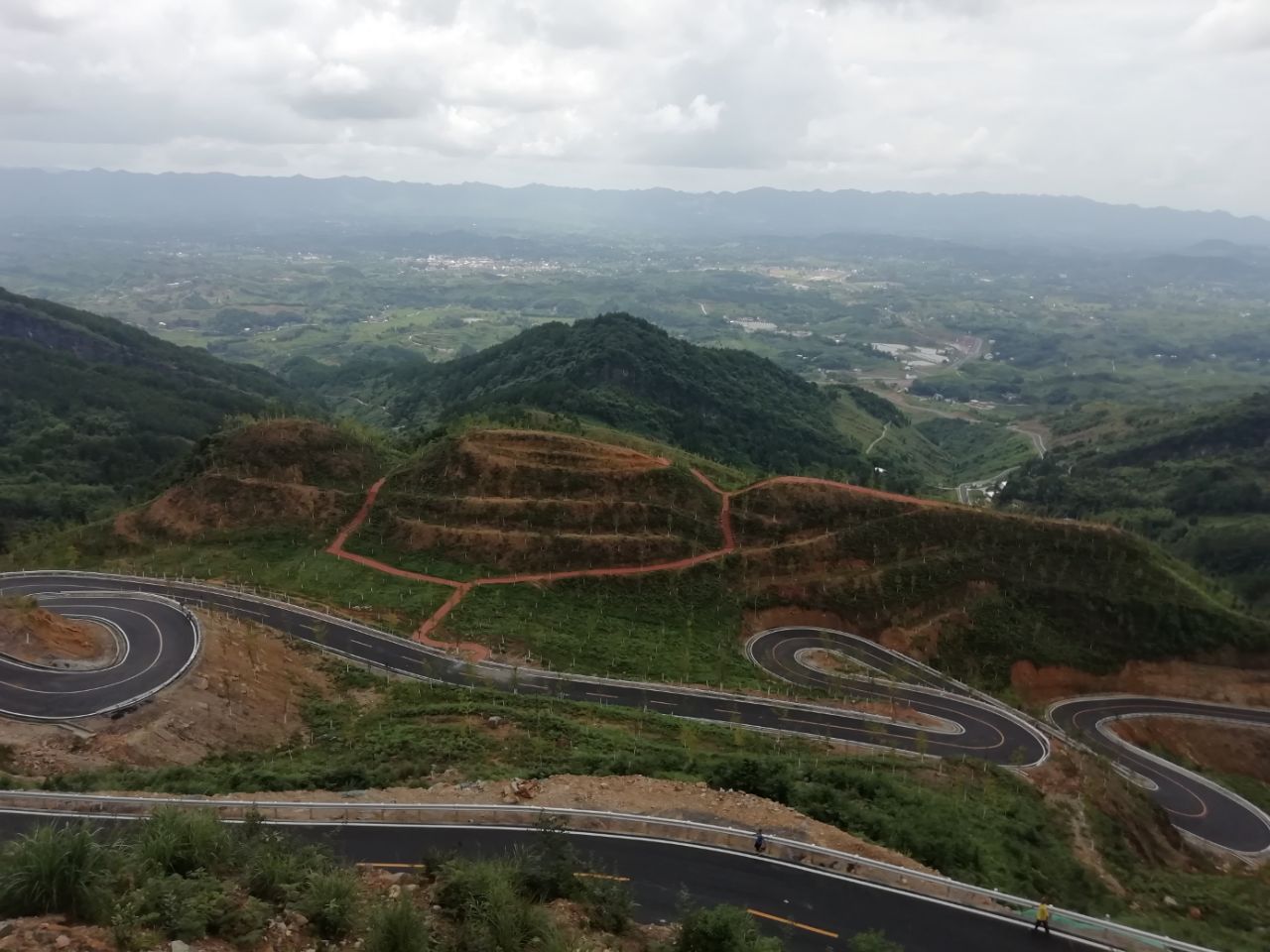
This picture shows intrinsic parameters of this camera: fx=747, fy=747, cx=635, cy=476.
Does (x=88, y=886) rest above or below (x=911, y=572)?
above

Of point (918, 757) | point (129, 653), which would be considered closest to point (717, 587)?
point (918, 757)

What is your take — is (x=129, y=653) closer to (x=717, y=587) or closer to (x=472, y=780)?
(x=472, y=780)

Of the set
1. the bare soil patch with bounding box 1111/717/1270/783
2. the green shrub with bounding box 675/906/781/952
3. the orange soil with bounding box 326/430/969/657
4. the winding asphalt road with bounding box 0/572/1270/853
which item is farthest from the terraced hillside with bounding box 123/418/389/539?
the bare soil patch with bounding box 1111/717/1270/783

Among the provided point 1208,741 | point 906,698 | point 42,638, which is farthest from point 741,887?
point 1208,741

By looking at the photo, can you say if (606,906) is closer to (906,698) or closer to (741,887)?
(741,887)

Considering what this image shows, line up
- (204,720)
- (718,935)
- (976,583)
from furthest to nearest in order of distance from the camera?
(976,583) → (204,720) → (718,935)

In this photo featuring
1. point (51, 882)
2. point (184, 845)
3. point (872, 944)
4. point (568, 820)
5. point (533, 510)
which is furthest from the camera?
point (533, 510)

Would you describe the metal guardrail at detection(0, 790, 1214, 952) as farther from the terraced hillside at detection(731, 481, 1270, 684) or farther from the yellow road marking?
the terraced hillside at detection(731, 481, 1270, 684)

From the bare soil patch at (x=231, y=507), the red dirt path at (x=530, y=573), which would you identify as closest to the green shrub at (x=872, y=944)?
the red dirt path at (x=530, y=573)
